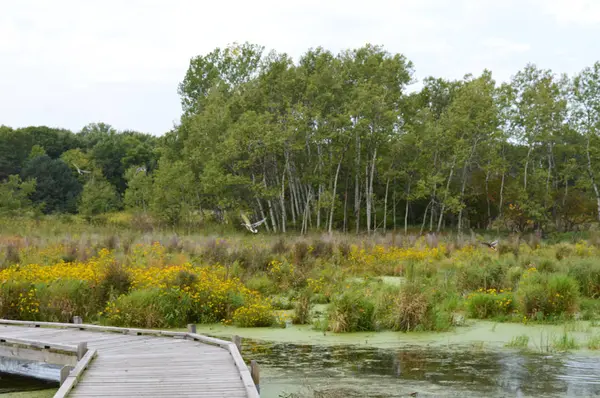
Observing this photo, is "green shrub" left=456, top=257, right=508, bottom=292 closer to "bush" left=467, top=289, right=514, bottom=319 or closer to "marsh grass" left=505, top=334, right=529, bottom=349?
"bush" left=467, top=289, right=514, bottom=319

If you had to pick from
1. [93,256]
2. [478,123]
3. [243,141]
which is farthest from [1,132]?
[93,256]

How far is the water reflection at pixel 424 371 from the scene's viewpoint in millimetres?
8234

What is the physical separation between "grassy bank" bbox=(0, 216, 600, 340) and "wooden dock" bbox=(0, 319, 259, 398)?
2.11 meters

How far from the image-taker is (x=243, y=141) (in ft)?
123

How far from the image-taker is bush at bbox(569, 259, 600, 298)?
51.4ft

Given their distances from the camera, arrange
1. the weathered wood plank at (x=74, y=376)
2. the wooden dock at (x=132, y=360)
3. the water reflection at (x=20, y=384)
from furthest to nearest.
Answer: the water reflection at (x=20, y=384)
the wooden dock at (x=132, y=360)
the weathered wood plank at (x=74, y=376)

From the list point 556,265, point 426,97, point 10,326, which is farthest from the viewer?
point 426,97

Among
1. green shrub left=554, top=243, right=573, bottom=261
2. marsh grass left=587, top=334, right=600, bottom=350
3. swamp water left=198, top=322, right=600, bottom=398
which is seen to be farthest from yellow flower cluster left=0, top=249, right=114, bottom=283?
green shrub left=554, top=243, right=573, bottom=261

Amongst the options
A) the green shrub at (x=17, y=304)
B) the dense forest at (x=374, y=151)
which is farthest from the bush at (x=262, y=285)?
the dense forest at (x=374, y=151)

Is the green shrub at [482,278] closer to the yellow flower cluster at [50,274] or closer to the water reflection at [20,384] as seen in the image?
the yellow flower cluster at [50,274]

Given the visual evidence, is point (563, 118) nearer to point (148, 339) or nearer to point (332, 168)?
point (332, 168)

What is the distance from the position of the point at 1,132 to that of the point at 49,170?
1268cm

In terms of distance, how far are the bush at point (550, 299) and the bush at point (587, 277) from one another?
2248mm

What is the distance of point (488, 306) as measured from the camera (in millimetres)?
13766
